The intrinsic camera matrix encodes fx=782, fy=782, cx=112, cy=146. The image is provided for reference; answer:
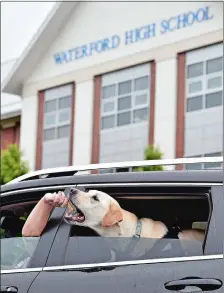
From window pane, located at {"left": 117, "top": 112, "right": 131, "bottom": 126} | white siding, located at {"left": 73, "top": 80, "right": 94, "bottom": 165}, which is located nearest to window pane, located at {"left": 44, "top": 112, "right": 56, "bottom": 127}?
white siding, located at {"left": 73, "top": 80, "right": 94, "bottom": 165}

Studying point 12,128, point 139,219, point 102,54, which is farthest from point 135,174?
point 12,128

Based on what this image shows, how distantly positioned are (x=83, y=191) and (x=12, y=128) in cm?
2763

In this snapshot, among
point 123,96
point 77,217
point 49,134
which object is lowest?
point 77,217

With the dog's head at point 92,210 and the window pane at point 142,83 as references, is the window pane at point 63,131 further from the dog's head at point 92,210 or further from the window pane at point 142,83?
the dog's head at point 92,210

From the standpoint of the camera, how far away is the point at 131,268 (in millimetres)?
3744

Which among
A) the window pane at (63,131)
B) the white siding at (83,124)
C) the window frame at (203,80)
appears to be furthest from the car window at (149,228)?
the window pane at (63,131)

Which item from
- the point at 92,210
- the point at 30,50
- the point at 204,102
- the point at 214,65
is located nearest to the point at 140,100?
the point at 204,102

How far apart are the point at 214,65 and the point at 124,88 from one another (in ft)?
11.2

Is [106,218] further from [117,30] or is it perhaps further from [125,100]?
[117,30]

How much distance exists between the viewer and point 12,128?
31.4 meters

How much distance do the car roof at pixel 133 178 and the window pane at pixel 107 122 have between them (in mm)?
21232

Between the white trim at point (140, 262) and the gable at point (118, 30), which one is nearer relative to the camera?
the white trim at point (140, 262)

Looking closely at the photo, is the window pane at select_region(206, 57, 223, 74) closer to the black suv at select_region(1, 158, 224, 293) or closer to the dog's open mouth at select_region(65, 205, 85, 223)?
the black suv at select_region(1, 158, 224, 293)

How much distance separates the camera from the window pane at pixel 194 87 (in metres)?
23.5
